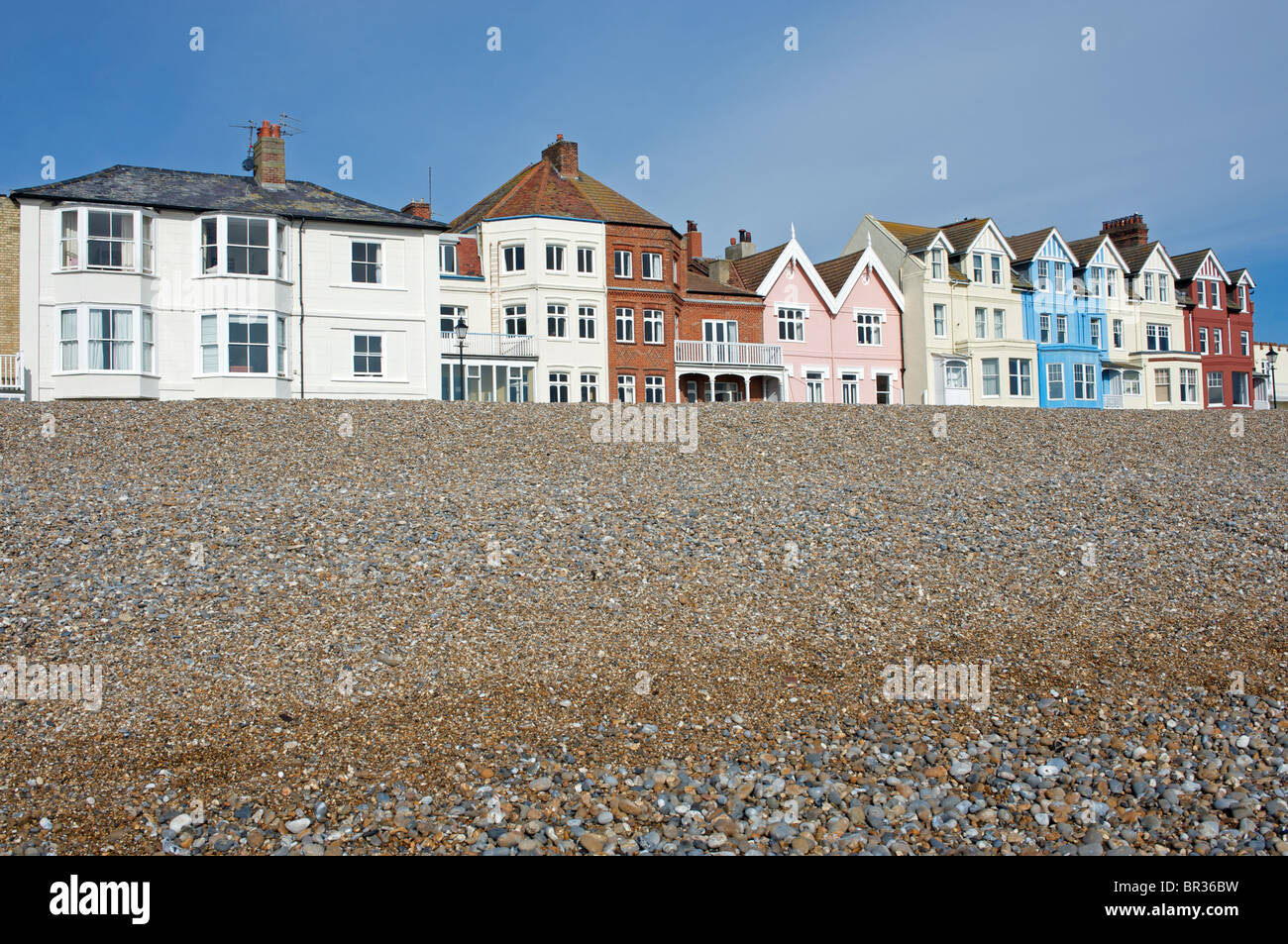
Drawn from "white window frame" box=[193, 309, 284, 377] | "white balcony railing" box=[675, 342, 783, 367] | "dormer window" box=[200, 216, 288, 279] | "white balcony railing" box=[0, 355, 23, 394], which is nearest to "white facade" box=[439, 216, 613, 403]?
"white balcony railing" box=[675, 342, 783, 367]

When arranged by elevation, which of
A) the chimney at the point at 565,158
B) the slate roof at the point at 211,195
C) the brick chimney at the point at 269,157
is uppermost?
the chimney at the point at 565,158

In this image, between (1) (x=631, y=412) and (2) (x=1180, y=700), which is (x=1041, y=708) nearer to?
(2) (x=1180, y=700)

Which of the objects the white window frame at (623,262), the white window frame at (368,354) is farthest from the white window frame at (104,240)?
the white window frame at (623,262)

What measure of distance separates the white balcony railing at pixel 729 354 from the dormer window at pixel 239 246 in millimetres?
17948

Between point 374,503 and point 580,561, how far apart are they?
13.5 feet

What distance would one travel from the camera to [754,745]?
26.8 ft

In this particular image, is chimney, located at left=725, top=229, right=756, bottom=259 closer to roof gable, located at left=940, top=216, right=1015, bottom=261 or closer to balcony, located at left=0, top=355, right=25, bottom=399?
roof gable, located at left=940, top=216, right=1015, bottom=261

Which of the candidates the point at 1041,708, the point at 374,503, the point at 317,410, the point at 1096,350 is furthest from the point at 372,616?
the point at 1096,350

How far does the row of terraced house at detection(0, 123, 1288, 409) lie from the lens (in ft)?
86.4

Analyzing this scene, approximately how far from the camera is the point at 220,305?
26.8 m

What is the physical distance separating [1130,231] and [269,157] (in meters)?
49.3

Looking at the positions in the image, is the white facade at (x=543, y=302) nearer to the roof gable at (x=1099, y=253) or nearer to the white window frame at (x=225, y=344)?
the white window frame at (x=225, y=344)

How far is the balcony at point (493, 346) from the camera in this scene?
35322 mm
